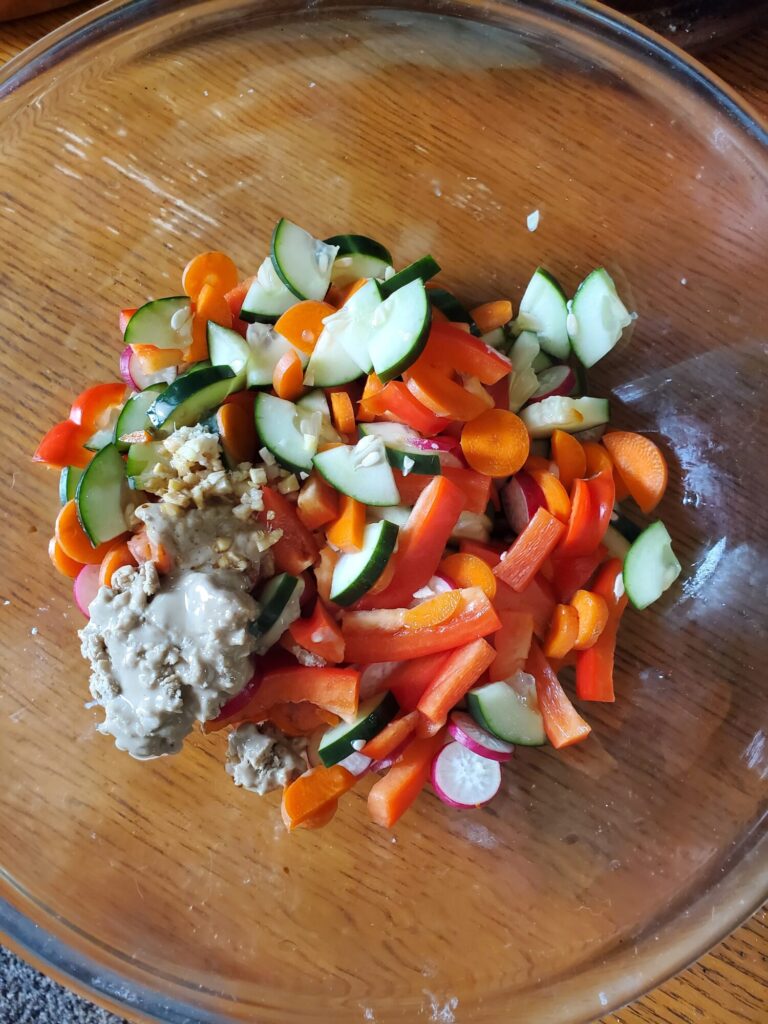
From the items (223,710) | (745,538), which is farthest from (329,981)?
(745,538)

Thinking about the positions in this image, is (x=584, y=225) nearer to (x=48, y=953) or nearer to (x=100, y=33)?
(x=100, y=33)

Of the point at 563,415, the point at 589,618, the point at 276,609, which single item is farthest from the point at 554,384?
the point at 276,609

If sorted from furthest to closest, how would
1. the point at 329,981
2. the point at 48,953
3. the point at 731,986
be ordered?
1. the point at 731,986
2. the point at 329,981
3. the point at 48,953

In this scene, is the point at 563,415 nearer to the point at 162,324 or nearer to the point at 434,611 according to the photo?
the point at 434,611

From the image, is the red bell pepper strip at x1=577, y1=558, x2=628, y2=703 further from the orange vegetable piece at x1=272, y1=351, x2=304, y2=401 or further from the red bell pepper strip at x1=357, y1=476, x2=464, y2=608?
the orange vegetable piece at x1=272, y1=351, x2=304, y2=401

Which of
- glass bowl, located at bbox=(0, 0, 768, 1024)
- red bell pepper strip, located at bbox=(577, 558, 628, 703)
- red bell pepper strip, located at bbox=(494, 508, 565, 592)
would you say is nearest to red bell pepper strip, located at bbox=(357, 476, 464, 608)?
red bell pepper strip, located at bbox=(494, 508, 565, 592)
